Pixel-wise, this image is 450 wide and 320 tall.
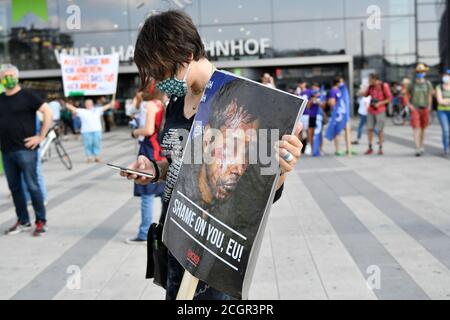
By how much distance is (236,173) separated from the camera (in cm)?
167

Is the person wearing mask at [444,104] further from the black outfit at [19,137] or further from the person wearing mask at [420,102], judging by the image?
the black outfit at [19,137]

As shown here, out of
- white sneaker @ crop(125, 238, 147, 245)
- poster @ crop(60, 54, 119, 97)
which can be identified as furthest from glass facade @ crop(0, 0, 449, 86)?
white sneaker @ crop(125, 238, 147, 245)

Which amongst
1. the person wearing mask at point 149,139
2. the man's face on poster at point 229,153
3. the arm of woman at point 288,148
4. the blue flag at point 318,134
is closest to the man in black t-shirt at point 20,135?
the person wearing mask at point 149,139

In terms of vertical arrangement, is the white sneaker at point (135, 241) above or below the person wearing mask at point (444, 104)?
below

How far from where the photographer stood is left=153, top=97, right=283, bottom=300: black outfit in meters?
2.18

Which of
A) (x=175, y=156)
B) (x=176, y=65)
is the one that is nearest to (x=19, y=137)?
(x=175, y=156)

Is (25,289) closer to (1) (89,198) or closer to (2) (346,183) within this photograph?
(1) (89,198)

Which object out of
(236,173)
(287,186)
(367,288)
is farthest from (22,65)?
(236,173)

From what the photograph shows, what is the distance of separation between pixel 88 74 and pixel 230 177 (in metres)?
6.85

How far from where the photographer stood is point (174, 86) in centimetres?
216

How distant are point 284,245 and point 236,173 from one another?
3.95 meters

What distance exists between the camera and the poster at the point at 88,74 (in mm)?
8000

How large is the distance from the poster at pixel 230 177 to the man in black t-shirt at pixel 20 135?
4921 mm

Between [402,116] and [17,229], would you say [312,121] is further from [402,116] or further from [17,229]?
[402,116]
